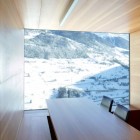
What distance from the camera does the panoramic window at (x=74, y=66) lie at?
596cm

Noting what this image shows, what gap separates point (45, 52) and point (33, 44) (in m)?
0.42

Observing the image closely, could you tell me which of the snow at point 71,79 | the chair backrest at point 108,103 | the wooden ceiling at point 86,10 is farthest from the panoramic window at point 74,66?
the chair backrest at point 108,103

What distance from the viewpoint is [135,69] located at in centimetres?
616

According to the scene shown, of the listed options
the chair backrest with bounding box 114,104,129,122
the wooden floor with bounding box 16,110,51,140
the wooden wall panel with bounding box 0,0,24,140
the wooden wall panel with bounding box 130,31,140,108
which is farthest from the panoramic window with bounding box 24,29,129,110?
the chair backrest with bounding box 114,104,129,122

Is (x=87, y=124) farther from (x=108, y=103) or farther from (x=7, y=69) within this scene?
(x=7, y=69)

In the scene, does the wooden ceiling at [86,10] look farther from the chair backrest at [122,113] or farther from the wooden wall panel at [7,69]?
the chair backrest at [122,113]

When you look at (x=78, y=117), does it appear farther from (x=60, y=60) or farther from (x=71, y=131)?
(x=60, y=60)

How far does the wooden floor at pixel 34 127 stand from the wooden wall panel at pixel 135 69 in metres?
2.73

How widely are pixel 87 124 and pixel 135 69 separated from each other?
4374 mm

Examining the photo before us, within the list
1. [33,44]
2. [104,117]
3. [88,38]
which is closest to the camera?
[104,117]

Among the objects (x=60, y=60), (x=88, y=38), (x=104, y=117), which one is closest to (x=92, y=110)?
(x=104, y=117)

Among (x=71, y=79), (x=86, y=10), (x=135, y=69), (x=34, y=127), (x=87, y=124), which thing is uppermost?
(x=86, y=10)

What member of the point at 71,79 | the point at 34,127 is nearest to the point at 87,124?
the point at 34,127

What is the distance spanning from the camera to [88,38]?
6352 millimetres
